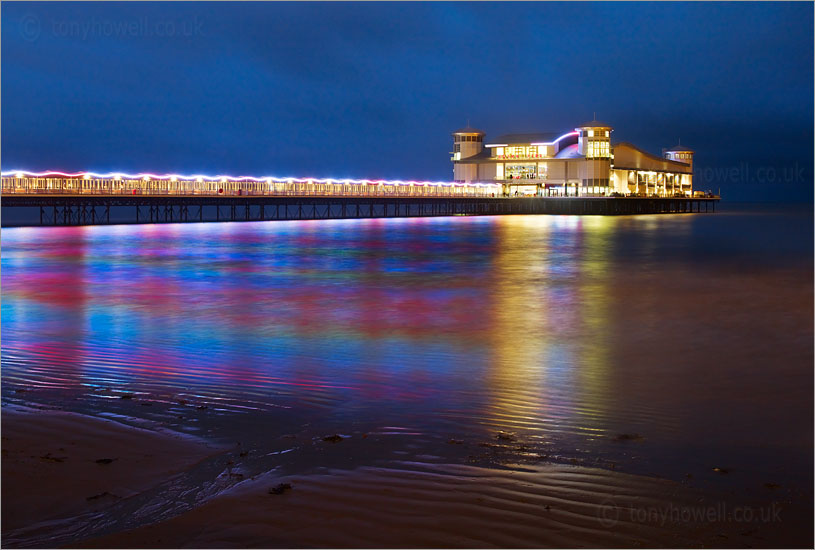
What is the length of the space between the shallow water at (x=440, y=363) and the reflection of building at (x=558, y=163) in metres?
62.4

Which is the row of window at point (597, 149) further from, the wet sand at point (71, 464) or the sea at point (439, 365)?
the wet sand at point (71, 464)

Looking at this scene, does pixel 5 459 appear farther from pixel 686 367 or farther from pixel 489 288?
pixel 489 288

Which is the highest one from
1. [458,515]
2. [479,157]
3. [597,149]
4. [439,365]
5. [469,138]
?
[469,138]

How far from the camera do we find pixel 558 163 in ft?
273

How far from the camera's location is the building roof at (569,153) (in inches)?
3206

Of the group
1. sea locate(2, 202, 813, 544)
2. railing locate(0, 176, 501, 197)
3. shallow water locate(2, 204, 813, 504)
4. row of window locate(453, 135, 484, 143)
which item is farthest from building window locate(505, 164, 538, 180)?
sea locate(2, 202, 813, 544)

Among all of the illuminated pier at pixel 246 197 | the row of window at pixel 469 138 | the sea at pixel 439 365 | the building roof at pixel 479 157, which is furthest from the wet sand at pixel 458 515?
the row of window at pixel 469 138

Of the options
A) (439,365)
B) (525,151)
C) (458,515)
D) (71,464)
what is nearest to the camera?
(458,515)

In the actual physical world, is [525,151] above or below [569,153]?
above

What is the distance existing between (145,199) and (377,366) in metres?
46.8

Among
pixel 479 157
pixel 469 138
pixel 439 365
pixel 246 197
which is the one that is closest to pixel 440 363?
pixel 439 365

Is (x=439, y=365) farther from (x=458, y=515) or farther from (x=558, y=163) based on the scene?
(x=558, y=163)

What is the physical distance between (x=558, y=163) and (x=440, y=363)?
77322 millimetres

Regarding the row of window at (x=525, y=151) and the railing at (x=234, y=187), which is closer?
the railing at (x=234, y=187)
